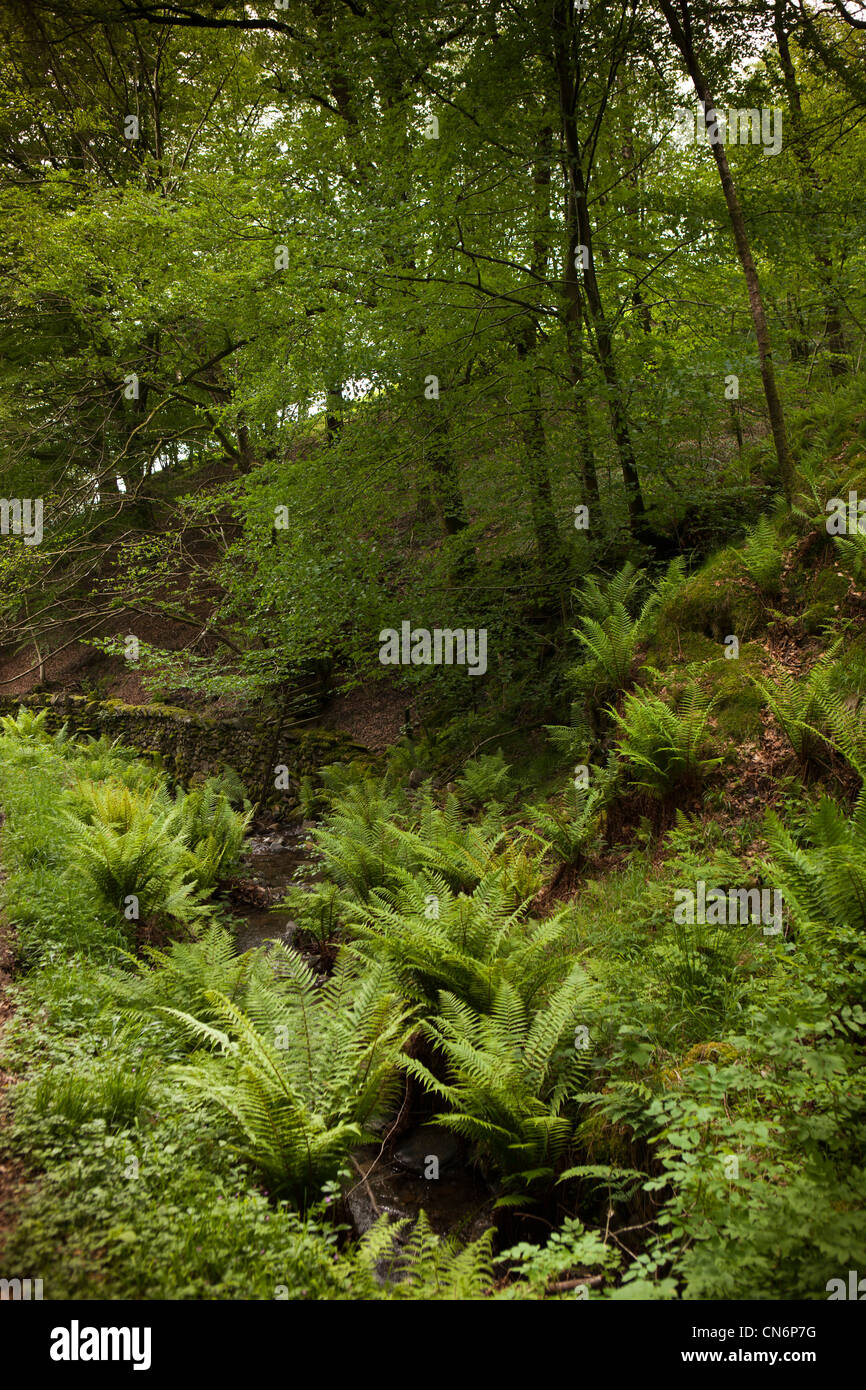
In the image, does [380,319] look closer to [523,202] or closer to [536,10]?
[523,202]

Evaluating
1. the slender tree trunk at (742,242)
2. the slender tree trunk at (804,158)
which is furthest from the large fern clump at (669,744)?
the slender tree trunk at (804,158)

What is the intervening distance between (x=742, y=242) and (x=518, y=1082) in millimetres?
6988

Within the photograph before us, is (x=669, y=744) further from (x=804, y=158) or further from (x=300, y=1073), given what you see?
(x=804, y=158)

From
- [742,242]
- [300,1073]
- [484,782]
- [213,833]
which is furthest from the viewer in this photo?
[213,833]

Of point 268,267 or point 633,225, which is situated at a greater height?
point 268,267

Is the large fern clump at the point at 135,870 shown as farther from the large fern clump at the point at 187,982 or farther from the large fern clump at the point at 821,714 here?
the large fern clump at the point at 821,714

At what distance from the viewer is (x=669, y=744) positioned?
5312mm

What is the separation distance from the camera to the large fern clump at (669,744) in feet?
17.2

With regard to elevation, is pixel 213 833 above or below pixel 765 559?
below

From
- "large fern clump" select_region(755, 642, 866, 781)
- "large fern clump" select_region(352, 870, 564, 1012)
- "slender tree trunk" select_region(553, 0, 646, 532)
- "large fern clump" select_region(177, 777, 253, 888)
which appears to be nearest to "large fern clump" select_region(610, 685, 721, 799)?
"large fern clump" select_region(755, 642, 866, 781)

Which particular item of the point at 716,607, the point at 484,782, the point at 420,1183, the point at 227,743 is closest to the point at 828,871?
the point at 420,1183

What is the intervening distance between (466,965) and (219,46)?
15527 millimetres
